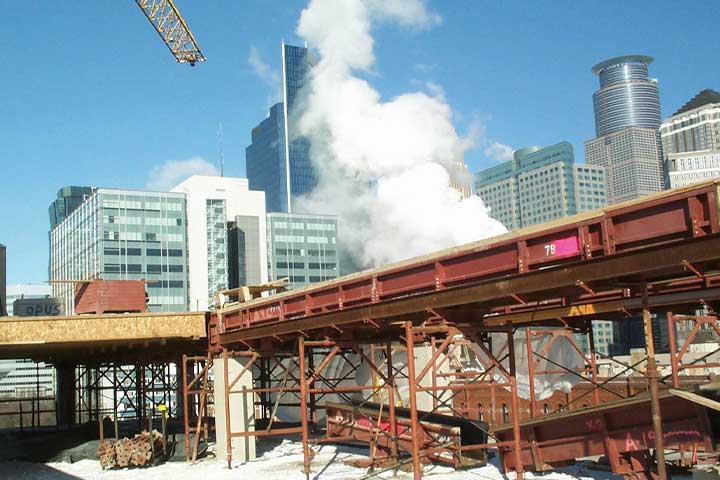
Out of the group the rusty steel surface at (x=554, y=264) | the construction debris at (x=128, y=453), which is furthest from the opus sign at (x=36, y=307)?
the rusty steel surface at (x=554, y=264)

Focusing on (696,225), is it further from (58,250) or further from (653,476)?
(58,250)

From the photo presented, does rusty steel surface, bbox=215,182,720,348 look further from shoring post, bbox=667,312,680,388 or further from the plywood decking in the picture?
the plywood decking

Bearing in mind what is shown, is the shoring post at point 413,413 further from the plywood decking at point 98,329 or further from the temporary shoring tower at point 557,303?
the plywood decking at point 98,329

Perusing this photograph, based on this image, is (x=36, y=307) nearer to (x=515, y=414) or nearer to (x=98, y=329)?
(x=98, y=329)

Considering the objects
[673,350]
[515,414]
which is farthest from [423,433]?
[673,350]

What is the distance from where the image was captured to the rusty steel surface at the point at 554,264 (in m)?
13.8

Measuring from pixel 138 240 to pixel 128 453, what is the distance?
358 feet

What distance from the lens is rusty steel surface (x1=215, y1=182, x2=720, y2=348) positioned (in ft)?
45.1

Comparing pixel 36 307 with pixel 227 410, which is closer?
pixel 227 410

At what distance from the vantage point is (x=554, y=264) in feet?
54.0

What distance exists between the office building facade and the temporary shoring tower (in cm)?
11215

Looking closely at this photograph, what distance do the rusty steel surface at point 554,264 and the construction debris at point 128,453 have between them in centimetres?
1170

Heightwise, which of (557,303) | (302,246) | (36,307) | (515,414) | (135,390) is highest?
(302,246)

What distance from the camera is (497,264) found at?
17.6 meters
